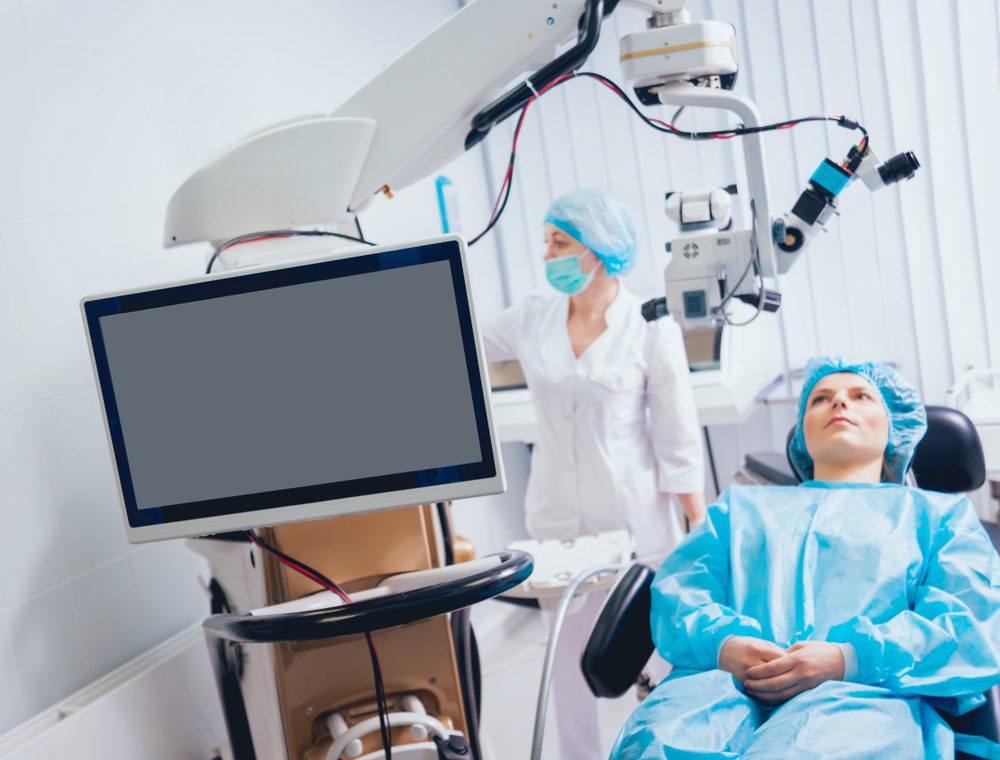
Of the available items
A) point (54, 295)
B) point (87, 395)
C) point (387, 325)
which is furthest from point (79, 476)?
point (387, 325)

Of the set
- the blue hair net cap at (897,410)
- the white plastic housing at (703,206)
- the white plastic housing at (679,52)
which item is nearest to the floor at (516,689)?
the blue hair net cap at (897,410)

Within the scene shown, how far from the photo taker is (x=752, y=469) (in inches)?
93.7

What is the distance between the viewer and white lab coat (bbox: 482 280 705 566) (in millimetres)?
2324

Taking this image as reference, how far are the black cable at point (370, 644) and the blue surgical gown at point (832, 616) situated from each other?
370 mm

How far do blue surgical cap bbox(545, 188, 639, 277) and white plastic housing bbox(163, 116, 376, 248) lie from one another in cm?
102

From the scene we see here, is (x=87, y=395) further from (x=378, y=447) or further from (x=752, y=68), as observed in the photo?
(x=752, y=68)

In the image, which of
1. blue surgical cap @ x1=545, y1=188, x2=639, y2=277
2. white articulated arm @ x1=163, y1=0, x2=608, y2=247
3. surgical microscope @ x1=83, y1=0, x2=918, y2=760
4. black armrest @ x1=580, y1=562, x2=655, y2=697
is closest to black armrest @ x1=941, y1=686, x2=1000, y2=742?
black armrest @ x1=580, y1=562, x2=655, y2=697

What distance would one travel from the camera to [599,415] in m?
2.34

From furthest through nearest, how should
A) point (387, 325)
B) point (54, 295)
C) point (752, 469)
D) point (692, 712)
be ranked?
point (752, 469), point (54, 295), point (692, 712), point (387, 325)

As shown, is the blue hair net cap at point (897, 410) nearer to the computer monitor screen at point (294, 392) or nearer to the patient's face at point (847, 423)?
the patient's face at point (847, 423)

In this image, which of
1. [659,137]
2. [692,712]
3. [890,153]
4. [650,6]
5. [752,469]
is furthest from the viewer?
[659,137]

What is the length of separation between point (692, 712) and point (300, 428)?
29.6 inches

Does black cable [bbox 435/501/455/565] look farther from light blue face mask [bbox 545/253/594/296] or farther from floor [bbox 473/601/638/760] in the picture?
light blue face mask [bbox 545/253/594/296]

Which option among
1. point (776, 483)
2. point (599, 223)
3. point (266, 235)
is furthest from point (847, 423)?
point (266, 235)
